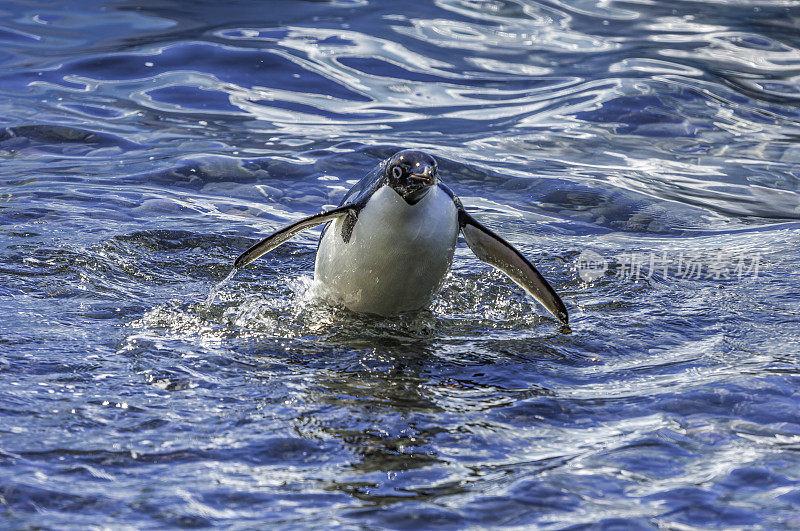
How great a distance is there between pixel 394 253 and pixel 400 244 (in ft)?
0.19

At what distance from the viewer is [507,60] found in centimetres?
1077

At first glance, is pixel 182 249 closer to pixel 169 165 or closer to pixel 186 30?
pixel 169 165

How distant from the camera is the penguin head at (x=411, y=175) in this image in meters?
4.25

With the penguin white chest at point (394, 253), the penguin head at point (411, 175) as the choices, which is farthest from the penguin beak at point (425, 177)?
the penguin white chest at point (394, 253)

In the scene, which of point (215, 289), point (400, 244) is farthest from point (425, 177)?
point (215, 289)

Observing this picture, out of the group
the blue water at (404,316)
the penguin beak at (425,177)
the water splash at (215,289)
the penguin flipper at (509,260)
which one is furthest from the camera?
the water splash at (215,289)

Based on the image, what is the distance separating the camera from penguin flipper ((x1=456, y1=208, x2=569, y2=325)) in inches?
182

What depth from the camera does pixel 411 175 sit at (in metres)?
4.27

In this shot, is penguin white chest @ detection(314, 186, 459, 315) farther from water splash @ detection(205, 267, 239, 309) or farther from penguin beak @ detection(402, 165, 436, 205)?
water splash @ detection(205, 267, 239, 309)

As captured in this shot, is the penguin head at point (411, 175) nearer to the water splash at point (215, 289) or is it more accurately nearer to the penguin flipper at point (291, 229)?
the penguin flipper at point (291, 229)

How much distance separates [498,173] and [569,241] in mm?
1586

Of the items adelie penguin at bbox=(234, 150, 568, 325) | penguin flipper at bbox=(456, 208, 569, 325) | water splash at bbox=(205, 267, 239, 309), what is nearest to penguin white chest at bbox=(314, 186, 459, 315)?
adelie penguin at bbox=(234, 150, 568, 325)

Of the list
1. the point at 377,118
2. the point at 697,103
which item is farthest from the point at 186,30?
the point at 697,103

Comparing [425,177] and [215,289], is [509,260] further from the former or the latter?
[215,289]
